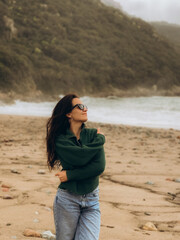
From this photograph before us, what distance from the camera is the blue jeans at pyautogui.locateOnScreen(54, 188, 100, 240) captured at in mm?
2234

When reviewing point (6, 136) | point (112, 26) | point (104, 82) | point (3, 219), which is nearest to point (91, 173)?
point (3, 219)

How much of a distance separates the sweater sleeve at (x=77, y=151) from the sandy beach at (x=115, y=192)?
3.25ft

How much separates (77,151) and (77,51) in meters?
53.1

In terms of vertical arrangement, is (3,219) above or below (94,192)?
below

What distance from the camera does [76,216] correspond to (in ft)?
7.39

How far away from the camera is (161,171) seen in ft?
19.7

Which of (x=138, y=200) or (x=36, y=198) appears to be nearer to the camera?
(x=36, y=198)

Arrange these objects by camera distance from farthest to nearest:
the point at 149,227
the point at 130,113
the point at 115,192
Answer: the point at 130,113 < the point at 115,192 < the point at 149,227

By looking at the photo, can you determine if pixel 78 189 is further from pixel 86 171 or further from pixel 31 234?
pixel 31 234

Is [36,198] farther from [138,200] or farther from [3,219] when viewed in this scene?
[138,200]

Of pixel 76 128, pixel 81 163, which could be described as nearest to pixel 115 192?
pixel 76 128

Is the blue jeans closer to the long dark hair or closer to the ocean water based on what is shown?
the long dark hair

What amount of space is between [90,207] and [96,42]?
57.6 meters

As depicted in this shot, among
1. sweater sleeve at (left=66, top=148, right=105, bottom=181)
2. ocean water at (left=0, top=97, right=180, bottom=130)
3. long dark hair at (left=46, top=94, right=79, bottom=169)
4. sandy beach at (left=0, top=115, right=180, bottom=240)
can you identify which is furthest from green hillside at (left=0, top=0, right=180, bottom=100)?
sweater sleeve at (left=66, top=148, right=105, bottom=181)
